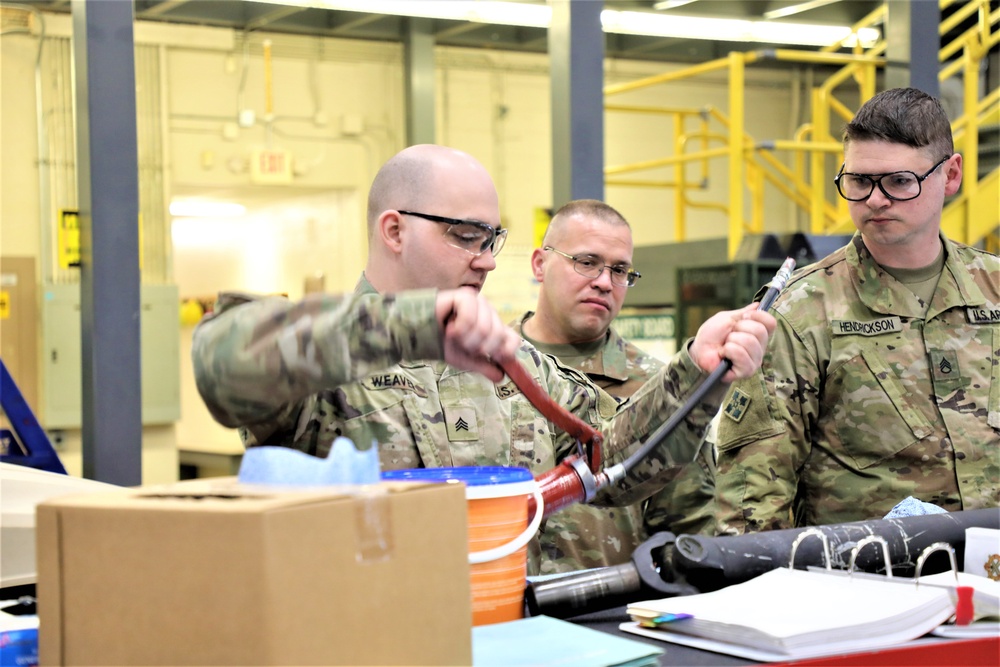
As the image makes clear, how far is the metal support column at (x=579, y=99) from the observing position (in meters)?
4.35

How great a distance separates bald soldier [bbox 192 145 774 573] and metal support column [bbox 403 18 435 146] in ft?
24.7

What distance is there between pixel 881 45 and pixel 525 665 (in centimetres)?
818

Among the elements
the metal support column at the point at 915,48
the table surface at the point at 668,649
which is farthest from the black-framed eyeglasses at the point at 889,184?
the metal support column at the point at 915,48

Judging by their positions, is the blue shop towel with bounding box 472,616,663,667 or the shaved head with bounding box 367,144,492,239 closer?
the blue shop towel with bounding box 472,616,663,667

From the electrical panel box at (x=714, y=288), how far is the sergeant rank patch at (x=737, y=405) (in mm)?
3286

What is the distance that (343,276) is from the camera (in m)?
10.2

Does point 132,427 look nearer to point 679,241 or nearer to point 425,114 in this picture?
point 679,241

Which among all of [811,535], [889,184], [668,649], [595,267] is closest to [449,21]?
[595,267]

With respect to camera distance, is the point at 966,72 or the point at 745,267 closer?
the point at 745,267

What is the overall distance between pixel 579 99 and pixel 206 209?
24.2 ft

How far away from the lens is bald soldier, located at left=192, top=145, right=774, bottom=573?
1460mm

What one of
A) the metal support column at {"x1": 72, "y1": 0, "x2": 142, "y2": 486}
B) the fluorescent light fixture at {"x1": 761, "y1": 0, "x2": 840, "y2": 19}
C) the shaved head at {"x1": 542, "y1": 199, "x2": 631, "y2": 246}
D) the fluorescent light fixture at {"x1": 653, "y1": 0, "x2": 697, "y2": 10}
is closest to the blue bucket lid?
the shaved head at {"x1": 542, "y1": 199, "x2": 631, "y2": 246}

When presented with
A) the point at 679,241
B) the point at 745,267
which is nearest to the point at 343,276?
the point at 679,241

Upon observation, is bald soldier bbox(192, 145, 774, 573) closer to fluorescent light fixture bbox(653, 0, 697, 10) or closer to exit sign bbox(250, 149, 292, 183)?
exit sign bbox(250, 149, 292, 183)
